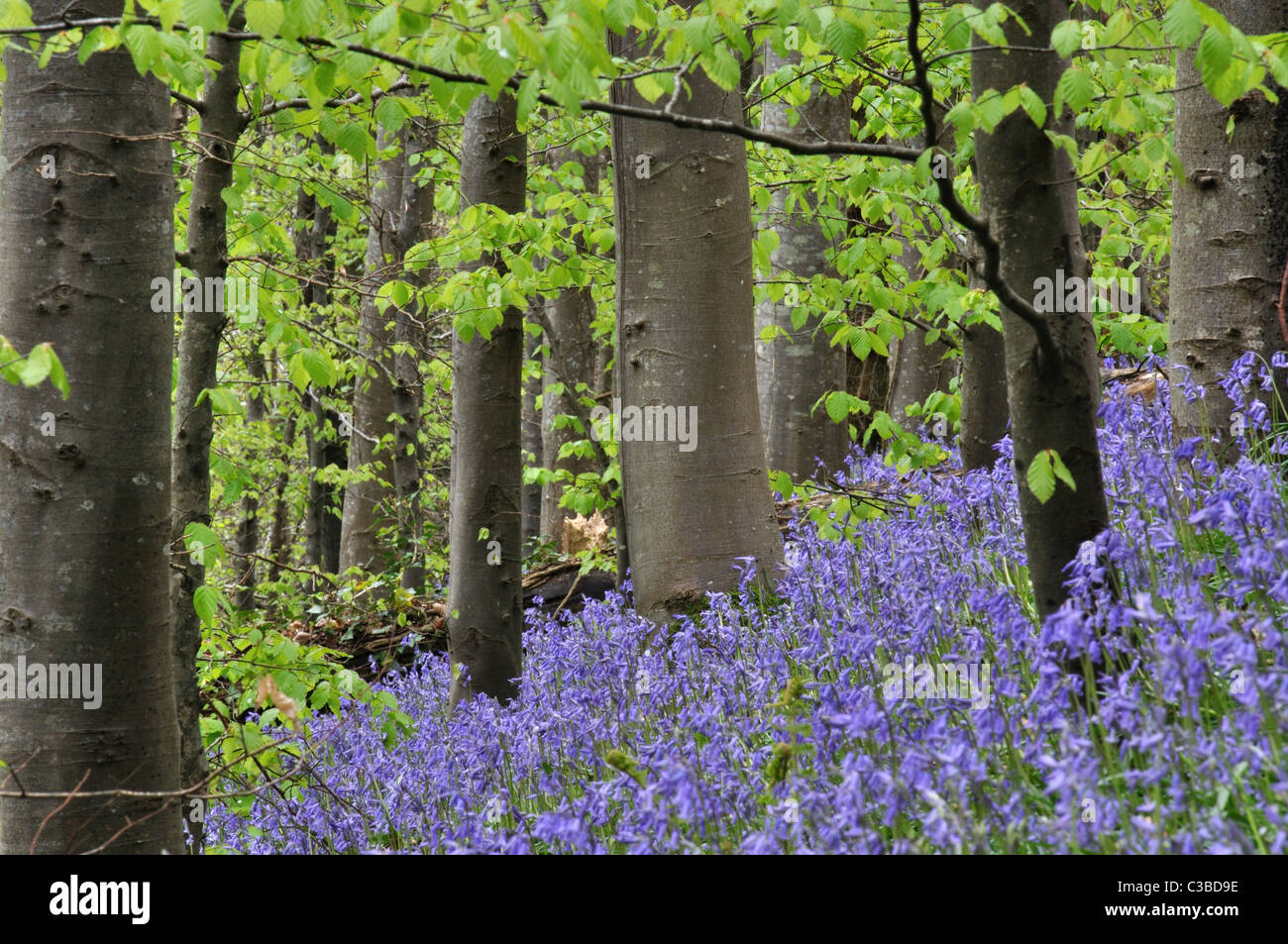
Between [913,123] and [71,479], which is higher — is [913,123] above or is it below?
above

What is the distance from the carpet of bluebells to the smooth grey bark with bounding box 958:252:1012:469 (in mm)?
732

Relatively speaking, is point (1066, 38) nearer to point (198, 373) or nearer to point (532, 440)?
point (198, 373)

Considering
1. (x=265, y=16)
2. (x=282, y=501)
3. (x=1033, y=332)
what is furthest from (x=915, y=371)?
(x=282, y=501)

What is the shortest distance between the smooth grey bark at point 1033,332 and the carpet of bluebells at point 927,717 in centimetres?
16

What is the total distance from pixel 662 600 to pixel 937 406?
87.7 inches

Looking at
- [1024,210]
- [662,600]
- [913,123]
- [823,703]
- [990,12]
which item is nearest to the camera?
[990,12]

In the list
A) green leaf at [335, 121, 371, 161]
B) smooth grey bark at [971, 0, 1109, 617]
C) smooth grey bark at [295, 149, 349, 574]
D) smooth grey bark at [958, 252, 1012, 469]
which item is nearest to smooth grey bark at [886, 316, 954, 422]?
smooth grey bark at [958, 252, 1012, 469]

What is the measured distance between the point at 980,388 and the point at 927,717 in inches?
142

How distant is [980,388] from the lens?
5781 millimetres

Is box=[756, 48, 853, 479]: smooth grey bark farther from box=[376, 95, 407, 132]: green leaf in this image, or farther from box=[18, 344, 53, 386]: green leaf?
box=[18, 344, 53, 386]: green leaf

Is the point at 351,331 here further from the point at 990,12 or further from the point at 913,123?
the point at 990,12

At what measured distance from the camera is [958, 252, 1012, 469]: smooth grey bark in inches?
224
